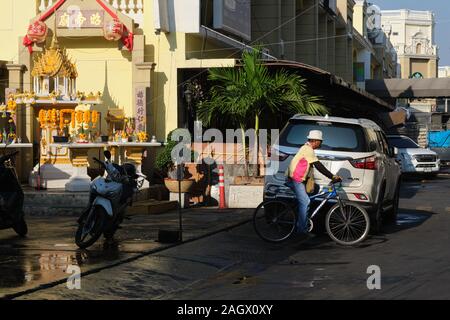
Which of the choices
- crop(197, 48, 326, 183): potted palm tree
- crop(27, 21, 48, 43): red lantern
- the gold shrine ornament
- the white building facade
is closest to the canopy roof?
crop(197, 48, 326, 183): potted palm tree

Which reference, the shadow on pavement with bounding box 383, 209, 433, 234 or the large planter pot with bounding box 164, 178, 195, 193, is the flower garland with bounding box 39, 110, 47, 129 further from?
the shadow on pavement with bounding box 383, 209, 433, 234

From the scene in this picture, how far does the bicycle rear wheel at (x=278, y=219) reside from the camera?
13.3 meters

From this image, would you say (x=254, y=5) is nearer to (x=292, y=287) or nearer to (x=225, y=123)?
(x=225, y=123)

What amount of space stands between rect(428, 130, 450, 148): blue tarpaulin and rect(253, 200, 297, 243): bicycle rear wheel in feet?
126

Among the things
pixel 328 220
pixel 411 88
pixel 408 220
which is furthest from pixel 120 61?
pixel 411 88

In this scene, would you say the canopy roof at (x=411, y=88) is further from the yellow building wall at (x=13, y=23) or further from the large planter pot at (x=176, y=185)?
the large planter pot at (x=176, y=185)

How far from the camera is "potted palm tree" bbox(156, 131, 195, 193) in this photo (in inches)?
756

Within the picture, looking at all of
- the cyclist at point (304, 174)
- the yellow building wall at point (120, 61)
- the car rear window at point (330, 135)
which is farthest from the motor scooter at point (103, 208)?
the yellow building wall at point (120, 61)

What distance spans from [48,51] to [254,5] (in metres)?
14.6

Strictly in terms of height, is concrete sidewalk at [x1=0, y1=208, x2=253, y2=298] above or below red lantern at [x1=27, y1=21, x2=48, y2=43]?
below

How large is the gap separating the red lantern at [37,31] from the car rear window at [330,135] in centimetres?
935
